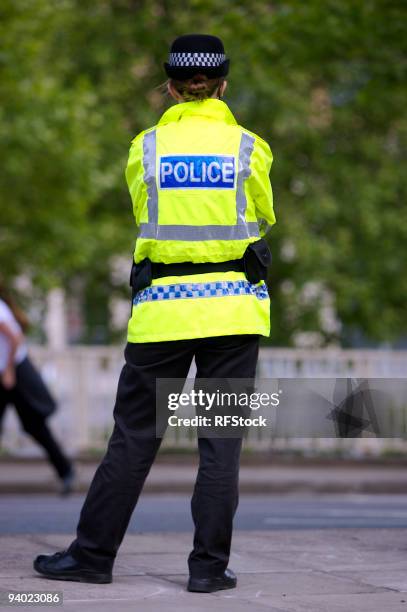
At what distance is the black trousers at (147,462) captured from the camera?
5031 mm

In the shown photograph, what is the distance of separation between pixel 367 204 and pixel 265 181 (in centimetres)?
1927

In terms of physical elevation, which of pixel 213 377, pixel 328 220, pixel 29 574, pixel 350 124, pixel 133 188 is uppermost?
pixel 350 124

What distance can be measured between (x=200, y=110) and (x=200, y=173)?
277 millimetres

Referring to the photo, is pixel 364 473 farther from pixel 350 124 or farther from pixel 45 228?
pixel 350 124

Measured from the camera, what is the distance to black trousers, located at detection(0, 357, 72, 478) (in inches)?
460

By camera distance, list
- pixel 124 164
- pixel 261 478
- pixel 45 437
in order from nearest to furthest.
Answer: pixel 45 437 < pixel 261 478 < pixel 124 164

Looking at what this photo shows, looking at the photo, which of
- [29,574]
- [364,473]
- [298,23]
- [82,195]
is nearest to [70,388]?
[364,473]

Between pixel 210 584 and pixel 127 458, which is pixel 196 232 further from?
pixel 210 584

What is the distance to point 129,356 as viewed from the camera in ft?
16.8

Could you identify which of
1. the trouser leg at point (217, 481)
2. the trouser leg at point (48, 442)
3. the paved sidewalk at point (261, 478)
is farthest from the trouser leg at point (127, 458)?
the paved sidewalk at point (261, 478)

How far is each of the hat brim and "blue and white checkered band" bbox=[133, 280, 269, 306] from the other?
783mm

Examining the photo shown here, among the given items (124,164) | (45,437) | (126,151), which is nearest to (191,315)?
(45,437)

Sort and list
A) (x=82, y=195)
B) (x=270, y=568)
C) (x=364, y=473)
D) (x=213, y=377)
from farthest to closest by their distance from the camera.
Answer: (x=82, y=195), (x=364, y=473), (x=270, y=568), (x=213, y=377)

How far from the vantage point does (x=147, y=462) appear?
201 inches
